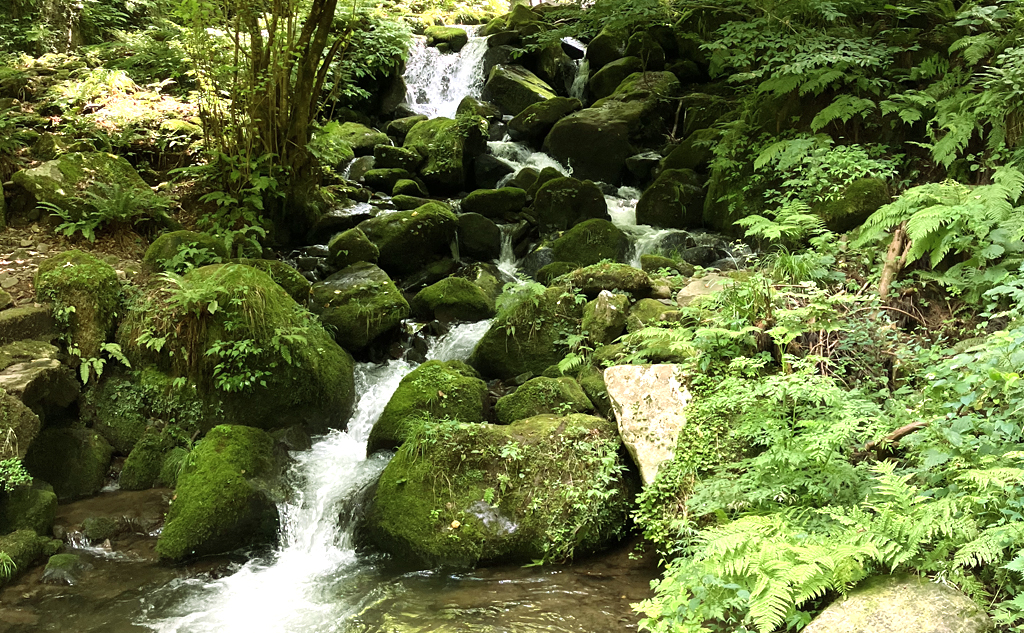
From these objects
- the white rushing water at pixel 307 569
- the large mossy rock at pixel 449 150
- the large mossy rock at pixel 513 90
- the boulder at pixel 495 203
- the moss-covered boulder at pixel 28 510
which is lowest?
the white rushing water at pixel 307 569

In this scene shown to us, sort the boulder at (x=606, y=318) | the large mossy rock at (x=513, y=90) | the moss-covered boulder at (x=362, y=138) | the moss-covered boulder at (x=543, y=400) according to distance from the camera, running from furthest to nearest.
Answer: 1. the large mossy rock at (x=513, y=90)
2. the moss-covered boulder at (x=362, y=138)
3. the boulder at (x=606, y=318)
4. the moss-covered boulder at (x=543, y=400)

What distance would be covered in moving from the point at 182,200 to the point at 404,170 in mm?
4164

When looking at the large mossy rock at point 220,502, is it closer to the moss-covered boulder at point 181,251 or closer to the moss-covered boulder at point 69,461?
the moss-covered boulder at point 69,461

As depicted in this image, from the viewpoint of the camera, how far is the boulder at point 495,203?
35.5ft

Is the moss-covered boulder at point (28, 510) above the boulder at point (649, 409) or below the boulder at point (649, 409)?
below

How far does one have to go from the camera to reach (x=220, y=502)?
213 inches

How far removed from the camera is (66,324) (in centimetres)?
640

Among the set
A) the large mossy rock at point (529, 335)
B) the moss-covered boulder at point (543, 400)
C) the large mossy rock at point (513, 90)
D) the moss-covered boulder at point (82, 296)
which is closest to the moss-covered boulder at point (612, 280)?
the large mossy rock at point (529, 335)

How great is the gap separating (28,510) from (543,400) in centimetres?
453

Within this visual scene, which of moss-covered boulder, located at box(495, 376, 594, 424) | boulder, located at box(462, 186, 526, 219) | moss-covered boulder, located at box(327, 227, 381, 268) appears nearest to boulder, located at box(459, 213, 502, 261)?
boulder, located at box(462, 186, 526, 219)

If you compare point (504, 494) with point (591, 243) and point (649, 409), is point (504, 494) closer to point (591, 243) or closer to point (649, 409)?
point (649, 409)

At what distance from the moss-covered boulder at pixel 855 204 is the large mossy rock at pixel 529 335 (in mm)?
2984

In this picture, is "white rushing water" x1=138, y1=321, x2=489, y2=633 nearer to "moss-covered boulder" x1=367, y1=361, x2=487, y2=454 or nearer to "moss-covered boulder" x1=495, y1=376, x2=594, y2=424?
"moss-covered boulder" x1=367, y1=361, x2=487, y2=454

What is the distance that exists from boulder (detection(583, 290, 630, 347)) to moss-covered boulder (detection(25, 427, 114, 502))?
5096 mm
